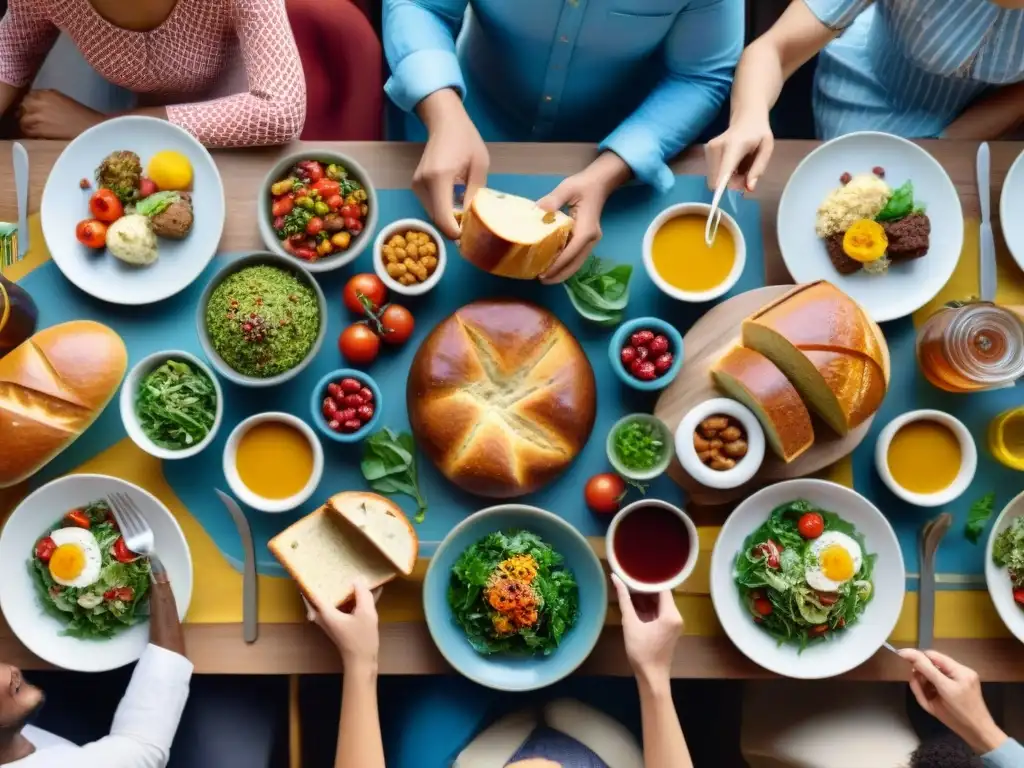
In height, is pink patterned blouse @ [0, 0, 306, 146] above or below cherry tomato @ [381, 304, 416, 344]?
above

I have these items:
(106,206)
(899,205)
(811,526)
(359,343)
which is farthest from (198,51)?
(811,526)

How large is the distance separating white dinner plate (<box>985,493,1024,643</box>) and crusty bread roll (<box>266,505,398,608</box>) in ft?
3.93

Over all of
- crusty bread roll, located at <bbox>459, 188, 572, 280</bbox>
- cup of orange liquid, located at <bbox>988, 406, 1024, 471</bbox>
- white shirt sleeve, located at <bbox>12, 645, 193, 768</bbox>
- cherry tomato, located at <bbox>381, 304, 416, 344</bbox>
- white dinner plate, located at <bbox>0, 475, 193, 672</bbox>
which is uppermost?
crusty bread roll, located at <bbox>459, 188, 572, 280</bbox>

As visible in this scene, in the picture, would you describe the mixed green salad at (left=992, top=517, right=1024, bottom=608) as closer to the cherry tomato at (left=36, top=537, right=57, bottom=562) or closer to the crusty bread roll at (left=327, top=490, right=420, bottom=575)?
the crusty bread roll at (left=327, top=490, right=420, bottom=575)

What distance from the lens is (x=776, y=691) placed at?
194 cm

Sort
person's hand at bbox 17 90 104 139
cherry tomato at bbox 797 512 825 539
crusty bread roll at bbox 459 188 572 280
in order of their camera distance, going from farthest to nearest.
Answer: person's hand at bbox 17 90 104 139 < cherry tomato at bbox 797 512 825 539 < crusty bread roll at bbox 459 188 572 280

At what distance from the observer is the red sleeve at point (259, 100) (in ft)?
5.53

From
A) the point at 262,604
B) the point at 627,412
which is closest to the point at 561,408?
the point at 627,412

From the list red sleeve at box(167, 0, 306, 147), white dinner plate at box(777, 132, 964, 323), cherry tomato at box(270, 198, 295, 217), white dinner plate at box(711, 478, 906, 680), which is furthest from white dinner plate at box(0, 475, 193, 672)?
white dinner plate at box(777, 132, 964, 323)

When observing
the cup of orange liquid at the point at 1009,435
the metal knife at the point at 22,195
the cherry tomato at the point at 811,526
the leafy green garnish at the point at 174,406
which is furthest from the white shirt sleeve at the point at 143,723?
the cup of orange liquid at the point at 1009,435

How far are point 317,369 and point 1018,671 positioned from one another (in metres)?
1.58

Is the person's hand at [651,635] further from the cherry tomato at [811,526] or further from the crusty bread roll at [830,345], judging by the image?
the crusty bread roll at [830,345]

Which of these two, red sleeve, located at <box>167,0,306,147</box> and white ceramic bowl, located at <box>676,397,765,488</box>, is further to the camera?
red sleeve, located at <box>167,0,306,147</box>

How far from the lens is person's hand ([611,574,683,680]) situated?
1.52 metres
